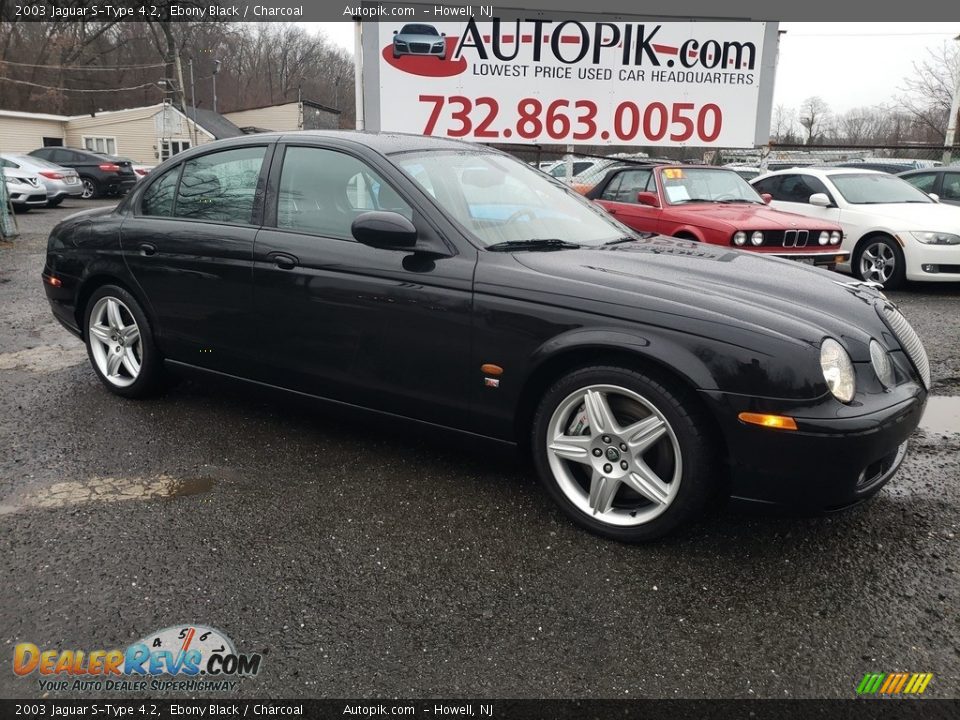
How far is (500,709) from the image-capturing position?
6.57 ft

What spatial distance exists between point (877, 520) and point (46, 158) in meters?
26.6

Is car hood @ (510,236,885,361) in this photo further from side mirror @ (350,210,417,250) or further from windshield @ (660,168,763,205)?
windshield @ (660,168,763,205)

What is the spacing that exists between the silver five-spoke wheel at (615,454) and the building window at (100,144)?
4250 cm

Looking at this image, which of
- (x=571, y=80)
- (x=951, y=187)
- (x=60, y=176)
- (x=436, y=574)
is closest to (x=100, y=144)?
(x=60, y=176)

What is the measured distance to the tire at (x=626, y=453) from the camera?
260 cm

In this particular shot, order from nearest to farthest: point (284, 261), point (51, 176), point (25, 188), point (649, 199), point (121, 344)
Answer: point (284, 261), point (121, 344), point (649, 199), point (25, 188), point (51, 176)

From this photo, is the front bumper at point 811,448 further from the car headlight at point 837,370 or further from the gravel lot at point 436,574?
the gravel lot at point 436,574

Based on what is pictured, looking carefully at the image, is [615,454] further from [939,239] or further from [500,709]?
[939,239]

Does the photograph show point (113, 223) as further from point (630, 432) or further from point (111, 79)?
point (111, 79)

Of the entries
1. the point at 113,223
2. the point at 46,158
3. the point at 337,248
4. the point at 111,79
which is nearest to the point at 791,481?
the point at 337,248

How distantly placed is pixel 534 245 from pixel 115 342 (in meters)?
2.70

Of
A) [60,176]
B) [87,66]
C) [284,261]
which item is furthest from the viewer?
[87,66]

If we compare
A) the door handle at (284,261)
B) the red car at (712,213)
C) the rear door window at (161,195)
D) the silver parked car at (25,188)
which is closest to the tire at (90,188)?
the silver parked car at (25,188)

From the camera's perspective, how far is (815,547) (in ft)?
9.24
